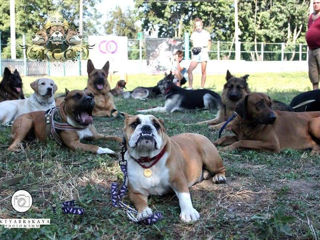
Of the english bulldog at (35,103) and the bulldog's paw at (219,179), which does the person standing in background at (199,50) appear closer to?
the english bulldog at (35,103)

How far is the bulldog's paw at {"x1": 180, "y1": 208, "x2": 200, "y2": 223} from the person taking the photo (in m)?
3.05

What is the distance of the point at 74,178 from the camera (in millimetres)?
4086

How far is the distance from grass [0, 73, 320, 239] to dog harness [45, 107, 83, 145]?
4.8 inches

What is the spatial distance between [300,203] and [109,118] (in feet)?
19.1

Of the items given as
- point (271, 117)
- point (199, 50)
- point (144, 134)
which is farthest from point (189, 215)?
point (199, 50)

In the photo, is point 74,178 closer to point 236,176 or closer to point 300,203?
point 236,176

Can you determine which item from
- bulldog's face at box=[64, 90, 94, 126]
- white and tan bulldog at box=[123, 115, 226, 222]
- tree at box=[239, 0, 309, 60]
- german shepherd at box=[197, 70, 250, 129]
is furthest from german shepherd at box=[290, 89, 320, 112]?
tree at box=[239, 0, 309, 60]

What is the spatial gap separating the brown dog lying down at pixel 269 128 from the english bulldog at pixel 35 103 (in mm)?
3741

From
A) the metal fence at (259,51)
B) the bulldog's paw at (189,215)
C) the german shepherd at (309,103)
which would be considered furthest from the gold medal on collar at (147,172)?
the metal fence at (259,51)

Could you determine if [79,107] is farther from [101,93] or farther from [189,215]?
[101,93]

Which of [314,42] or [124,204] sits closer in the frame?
A: [124,204]

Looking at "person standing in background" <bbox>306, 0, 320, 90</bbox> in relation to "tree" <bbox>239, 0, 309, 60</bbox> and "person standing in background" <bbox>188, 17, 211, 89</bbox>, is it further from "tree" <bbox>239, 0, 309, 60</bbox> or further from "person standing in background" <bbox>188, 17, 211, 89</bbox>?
"tree" <bbox>239, 0, 309, 60</bbox>

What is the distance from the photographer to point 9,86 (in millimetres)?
9102

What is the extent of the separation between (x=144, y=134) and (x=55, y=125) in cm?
258
